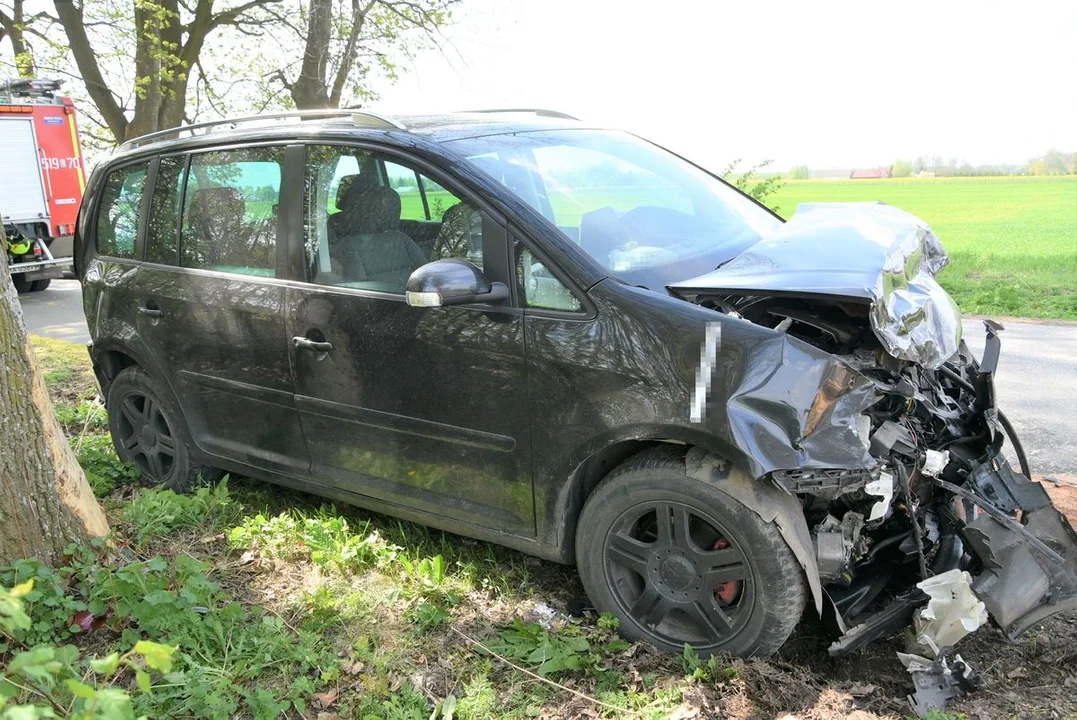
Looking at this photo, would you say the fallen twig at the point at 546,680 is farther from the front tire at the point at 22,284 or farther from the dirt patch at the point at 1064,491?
the front tire at the point at 22,284

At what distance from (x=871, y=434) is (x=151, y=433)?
12.5 feet

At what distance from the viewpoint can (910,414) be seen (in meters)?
3.24

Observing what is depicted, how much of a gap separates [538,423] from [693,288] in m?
0.76

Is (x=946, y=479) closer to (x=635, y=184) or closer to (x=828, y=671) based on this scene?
(x=828, y=671)

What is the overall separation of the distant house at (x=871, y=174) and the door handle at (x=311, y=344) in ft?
120

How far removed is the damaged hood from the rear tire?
2.95m

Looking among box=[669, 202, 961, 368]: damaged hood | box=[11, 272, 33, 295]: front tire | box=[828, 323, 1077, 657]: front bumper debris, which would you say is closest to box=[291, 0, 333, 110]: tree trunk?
box=[11, 272, 33, 295]: front tire

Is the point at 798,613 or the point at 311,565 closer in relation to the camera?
the point at 798,613

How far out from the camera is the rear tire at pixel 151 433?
14.8ft

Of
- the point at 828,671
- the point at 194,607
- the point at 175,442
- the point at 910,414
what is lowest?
the point at 828,671

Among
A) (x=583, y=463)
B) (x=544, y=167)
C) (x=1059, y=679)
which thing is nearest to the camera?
(x=1059, y=679)

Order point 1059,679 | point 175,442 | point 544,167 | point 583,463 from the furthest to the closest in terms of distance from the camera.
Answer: point 175,442
point 544,167
point 583,463
point 1059,679

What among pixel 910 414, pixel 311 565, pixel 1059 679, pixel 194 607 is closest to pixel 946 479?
pixel 910 414

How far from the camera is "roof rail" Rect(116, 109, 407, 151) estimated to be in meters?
3.71
